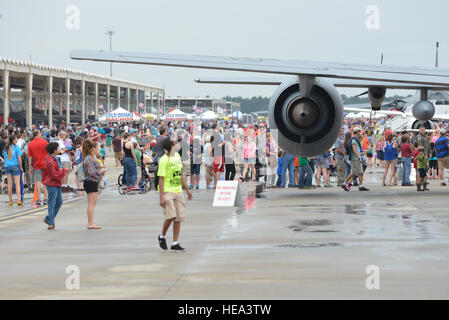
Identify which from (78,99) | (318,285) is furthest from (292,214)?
(78,99)

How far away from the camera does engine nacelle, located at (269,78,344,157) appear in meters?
18.3

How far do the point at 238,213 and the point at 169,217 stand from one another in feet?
15.5

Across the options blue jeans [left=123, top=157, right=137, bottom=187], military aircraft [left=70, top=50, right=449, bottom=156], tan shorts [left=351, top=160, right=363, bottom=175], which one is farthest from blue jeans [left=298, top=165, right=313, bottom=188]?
blue jeans [left=123, top=157, right=137, bottom=187]

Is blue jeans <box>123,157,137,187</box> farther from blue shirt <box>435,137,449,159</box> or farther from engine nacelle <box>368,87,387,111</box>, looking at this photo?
blue shirt <box>435,137,449,159</box>

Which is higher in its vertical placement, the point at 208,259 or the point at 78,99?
the point at 78,99

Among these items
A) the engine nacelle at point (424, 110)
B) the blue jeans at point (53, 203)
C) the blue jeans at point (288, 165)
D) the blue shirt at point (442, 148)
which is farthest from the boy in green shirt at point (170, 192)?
the blue shirt at point (442, 148)

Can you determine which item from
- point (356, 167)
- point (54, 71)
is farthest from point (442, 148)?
point (54, 71)

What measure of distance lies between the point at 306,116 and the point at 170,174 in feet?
25.7

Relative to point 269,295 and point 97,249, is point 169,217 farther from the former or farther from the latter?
point 269,295

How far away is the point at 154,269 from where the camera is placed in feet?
30.4

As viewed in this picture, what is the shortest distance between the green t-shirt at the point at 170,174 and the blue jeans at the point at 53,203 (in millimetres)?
3386

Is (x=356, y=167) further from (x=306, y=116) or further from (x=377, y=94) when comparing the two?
(x=306, y=116)

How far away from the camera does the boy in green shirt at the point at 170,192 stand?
35.8 feet

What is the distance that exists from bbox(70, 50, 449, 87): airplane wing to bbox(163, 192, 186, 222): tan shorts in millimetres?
5079
